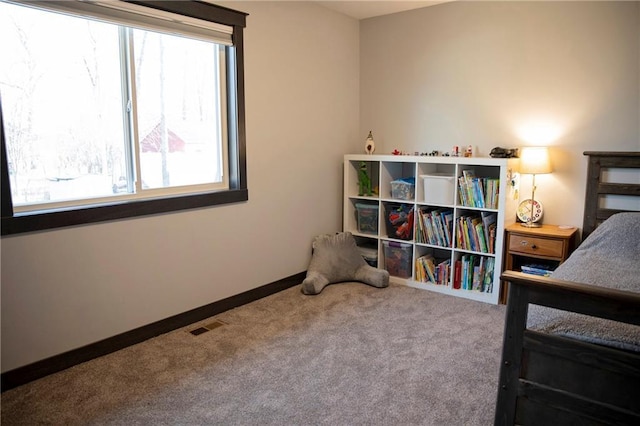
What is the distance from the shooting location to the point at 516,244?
331 centimetres

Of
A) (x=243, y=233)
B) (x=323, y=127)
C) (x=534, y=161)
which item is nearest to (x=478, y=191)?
(x=534, y=161)

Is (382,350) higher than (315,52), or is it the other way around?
(315,52)

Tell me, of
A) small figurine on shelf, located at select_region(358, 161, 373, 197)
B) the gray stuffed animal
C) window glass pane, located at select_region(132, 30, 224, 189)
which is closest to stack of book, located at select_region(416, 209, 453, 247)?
the gray stuffed animal

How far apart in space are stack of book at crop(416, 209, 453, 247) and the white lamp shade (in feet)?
2.19

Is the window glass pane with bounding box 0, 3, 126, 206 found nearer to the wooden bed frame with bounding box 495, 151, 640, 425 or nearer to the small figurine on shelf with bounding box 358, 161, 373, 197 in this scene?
the small figurine on shelf with bounding box 358, 161, 373, 197

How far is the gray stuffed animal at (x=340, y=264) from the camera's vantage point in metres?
3.79

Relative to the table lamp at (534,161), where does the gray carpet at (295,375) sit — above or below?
below

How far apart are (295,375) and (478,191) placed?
6.48 feet

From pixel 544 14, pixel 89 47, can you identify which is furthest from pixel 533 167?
pixel 89 47

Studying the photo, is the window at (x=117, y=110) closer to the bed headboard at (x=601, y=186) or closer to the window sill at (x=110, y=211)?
the window sill at (x=110, y=211)

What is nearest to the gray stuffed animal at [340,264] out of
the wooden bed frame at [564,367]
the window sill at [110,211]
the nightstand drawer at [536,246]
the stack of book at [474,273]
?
the stack of book at [474,273]

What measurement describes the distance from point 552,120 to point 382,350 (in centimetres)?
216

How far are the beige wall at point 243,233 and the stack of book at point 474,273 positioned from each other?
1235mm

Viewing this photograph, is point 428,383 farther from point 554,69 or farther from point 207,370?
point 554,69
